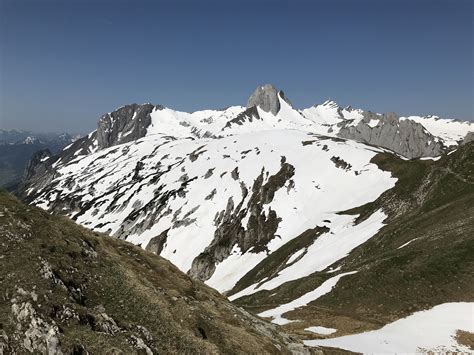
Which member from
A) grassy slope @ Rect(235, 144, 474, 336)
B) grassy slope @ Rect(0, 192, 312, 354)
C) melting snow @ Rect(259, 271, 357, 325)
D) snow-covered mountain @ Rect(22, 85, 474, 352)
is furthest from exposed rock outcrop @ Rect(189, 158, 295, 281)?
grassy slope @ Rect(0, 192, 312, 354)

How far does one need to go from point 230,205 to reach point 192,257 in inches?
1022

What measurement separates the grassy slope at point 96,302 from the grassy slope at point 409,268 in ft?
48.1

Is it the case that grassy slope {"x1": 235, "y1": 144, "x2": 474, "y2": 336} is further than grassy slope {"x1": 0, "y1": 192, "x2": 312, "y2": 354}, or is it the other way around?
grassy slope {"x1": 235, "y1": 144, "x2": 474, "y2": 336}

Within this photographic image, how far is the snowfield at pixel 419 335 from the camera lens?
33031 millimetres

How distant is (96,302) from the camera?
2530 cm

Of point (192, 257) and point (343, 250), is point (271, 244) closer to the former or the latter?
point (192, 257)

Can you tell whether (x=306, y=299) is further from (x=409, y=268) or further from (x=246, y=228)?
(x=246, y=228)

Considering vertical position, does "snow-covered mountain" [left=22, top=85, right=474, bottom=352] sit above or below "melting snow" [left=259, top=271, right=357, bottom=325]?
above

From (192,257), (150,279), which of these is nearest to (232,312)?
(150,279)

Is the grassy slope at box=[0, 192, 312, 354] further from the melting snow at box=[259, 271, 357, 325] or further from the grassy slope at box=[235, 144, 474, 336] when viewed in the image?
the melting snow at box=[259, 271, 357, 325]

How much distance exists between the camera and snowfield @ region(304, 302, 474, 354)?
33031 mm

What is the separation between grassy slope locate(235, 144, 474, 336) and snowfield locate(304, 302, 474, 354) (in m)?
1.85


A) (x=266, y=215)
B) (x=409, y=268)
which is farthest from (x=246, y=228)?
(x=409, y=268)

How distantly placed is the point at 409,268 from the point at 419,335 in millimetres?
14958
